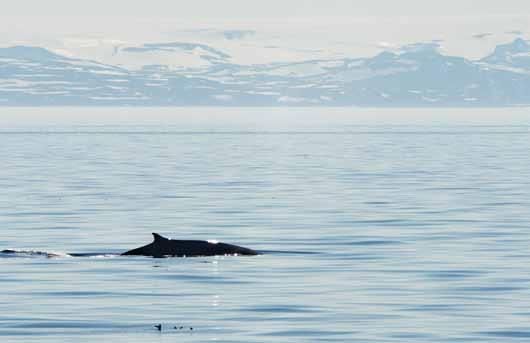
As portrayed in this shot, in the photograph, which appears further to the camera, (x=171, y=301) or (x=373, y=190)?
(x=373, y=190)

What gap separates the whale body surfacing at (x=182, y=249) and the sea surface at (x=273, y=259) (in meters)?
0.41

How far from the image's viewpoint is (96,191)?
54156 mm

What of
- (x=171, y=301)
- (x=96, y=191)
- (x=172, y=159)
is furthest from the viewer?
(x=172, y=159)

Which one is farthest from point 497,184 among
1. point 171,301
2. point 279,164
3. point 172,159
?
point 171,301

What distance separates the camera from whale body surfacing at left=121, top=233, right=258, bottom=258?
3045cm

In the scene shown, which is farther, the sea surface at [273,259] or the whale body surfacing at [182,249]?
the whale body surfacing at [182,249]

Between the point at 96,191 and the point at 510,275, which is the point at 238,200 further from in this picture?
the point at 510,275

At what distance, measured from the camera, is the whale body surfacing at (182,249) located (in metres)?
30.5

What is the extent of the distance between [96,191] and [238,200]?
6870mm

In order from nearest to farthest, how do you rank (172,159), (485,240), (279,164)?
(485,240) → (279,164) → (172,159)

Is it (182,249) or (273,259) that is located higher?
(182,249)

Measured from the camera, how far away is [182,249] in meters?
30.6

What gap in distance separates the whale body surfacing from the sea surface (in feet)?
1.36

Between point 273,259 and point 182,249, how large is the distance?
1777 millimetres
